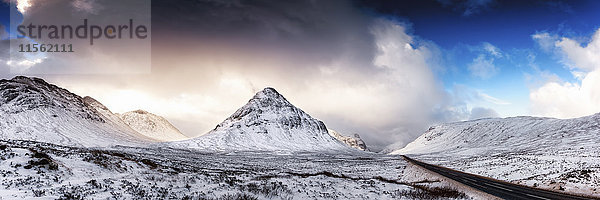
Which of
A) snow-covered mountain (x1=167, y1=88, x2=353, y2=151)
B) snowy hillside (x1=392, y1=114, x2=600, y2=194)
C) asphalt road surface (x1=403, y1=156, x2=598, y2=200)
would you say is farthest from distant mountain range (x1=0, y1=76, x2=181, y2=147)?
snowy hillside (x1=392, y1=114, x2=600, y2=194)

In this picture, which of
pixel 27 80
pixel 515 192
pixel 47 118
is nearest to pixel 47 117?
pixel 47 118

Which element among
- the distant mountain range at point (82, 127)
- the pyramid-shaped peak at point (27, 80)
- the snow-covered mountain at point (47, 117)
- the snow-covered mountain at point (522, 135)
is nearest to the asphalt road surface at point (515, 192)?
the snow-covered mountain at point (522, 135)

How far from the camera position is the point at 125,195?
1520cm

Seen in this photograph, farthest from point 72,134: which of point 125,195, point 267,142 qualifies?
point 125,195

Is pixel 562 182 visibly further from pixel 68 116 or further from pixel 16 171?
pixel 68 116

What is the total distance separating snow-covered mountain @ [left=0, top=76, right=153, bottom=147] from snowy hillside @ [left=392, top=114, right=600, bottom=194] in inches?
5599

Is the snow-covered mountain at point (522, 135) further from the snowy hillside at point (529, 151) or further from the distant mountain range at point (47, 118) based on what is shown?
the distant mountain range at point (47, 118)

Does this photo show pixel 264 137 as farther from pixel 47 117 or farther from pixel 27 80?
pixel 27 80

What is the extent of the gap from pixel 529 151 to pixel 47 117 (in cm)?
19412

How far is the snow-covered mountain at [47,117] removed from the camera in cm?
11903

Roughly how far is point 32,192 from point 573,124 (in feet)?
503

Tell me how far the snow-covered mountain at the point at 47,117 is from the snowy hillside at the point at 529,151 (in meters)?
142

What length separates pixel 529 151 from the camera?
78.8 metres

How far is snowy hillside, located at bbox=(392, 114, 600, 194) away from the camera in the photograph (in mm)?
34875
